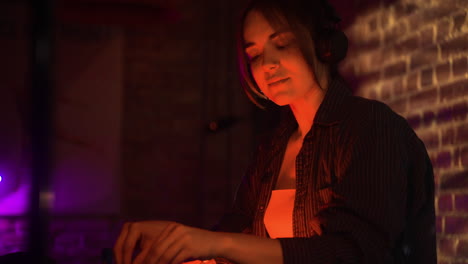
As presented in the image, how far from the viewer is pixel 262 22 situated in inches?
62.7

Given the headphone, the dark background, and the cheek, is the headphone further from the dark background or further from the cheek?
the dark background

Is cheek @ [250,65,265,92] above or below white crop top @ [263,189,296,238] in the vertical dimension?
above

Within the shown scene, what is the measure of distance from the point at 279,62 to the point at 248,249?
0.60 m

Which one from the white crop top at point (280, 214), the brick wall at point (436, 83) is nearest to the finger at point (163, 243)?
the white crop top at point (280, 214)

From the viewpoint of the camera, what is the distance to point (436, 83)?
201cm

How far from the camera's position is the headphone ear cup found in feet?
4.94

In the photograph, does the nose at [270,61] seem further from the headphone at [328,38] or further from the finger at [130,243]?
the finger at [130,243]

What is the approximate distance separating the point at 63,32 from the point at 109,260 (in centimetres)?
297

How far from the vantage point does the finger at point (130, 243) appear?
1.41 m

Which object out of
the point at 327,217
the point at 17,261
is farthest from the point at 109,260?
the point at 327,217

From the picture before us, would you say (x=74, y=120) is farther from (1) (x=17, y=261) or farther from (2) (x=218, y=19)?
(1) (x=17, y=261)

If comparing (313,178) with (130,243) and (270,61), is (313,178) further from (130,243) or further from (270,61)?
(130,243)

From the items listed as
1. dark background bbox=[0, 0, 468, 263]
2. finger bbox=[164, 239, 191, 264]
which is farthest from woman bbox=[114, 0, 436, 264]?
dark background bbox=[0, 0, 468, 263]

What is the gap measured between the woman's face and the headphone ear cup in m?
0.06
